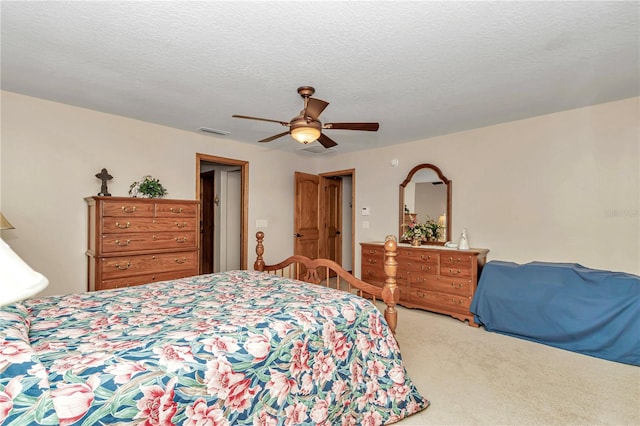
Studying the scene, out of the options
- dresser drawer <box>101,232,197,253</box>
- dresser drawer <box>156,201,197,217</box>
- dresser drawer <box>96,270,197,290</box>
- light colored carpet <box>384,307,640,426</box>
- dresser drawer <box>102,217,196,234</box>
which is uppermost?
dresser drawer <box>156,201,197,217</box>

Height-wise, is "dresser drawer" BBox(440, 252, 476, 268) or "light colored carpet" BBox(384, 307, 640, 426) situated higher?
"dresser drawer" BBox(440, 252, 476, 268)

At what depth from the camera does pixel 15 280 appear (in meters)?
1.16

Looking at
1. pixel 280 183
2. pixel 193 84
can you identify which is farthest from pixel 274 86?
pixel 280 183

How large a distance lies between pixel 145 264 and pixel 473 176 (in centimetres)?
421

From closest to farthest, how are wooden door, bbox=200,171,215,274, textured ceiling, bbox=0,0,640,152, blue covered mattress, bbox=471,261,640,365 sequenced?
textured ceiling, bbox=0,0,640,152 → blue covered mattress, bbox=471,261,640,365 → wooden door, bbox=200,171,215,274

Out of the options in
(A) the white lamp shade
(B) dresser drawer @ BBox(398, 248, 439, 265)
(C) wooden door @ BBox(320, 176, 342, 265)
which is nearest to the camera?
(A) the white lamp shade

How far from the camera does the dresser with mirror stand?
394cm

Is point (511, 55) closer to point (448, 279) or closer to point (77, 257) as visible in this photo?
point (448, 279)

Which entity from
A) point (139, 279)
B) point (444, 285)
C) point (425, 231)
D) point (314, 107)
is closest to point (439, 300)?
point (444, 285)

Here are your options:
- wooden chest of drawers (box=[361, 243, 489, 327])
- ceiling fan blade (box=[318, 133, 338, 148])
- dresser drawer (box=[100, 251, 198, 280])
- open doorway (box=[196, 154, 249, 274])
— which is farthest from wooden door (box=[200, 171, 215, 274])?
ceiling fan blade (box=[318, 133, 338, 148])

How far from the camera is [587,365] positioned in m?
2.76

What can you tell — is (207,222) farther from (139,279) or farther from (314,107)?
(314,107)

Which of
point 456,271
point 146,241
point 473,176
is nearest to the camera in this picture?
point 146,241

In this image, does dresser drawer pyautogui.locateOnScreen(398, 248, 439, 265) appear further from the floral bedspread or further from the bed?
the floral bedspread
